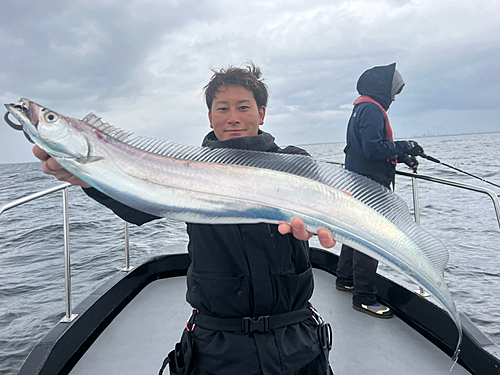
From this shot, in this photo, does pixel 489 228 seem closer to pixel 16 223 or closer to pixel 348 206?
pixel 348 206

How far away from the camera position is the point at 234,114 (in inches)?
78.2

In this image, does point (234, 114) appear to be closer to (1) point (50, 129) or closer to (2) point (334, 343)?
(1) point (50, 129)

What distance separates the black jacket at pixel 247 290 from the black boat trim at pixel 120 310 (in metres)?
1.29

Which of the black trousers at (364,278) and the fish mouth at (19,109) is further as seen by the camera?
the black trousers at (364,278)

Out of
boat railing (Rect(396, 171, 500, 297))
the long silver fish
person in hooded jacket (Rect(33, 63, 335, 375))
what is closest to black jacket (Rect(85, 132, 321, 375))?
person in hooded jacket (Rect(33, 63, 335, 375))

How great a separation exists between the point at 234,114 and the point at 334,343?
7.06ft

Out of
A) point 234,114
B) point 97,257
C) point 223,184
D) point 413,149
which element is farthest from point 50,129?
point 97,257

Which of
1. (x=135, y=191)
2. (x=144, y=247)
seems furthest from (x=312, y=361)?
(x=144, y=247)

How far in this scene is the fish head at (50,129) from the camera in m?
1.12

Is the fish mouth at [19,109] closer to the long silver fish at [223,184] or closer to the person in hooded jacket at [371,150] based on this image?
the long silver fish at [223,184]

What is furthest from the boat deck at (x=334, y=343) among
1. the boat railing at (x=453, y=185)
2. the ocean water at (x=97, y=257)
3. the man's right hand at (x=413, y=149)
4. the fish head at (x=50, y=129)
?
the fish head at (x=50, y=129)

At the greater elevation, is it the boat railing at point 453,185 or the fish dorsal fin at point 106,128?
the fish dorsal fin at point 106,128

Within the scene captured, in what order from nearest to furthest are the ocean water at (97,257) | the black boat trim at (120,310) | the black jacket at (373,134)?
1. the black boat trim at (120,310)
2. the black jacket at (373,134)
3. the ocean water at (97,257)

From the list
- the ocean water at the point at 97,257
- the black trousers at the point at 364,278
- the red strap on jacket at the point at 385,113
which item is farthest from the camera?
the ocean water at the point at 97,257
